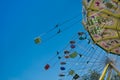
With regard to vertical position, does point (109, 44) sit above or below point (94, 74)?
below

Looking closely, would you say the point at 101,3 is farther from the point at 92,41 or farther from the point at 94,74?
the point at 94,74

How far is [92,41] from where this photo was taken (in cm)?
2516

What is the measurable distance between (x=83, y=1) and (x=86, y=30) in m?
3.06

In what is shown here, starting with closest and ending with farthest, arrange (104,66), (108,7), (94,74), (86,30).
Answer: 1. (108,7)
2. (86,30)
3. (104,66)
4. (94,74)

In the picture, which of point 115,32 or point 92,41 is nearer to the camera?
point 115,32

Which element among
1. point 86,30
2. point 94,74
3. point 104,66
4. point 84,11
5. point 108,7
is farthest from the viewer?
point 94,74

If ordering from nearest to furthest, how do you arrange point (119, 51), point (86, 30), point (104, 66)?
point (86, 30), point (119, 51), point (104, 66)

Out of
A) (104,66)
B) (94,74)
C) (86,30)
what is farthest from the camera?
(94,74)

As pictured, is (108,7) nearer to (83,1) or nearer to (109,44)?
(83,1)

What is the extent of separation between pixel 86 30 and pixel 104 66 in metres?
6.54

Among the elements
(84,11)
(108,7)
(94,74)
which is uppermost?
(94,74)

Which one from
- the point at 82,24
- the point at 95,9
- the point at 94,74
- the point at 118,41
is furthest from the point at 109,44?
the point at 94,74

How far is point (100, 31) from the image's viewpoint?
2352 cm

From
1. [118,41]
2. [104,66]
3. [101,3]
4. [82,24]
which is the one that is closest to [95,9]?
[101,3]
